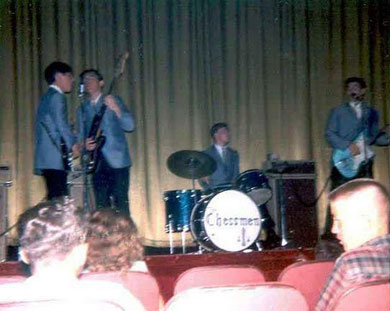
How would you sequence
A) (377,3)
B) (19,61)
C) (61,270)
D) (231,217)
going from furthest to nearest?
(377,3) → (19,61) → (231,217) → (61,270)

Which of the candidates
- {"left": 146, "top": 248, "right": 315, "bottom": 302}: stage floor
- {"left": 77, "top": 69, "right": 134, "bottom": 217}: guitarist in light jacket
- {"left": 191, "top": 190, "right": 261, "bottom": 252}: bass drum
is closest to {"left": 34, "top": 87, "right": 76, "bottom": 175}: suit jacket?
{"left": 77, "top": 69, "right": 134, "bottom": 217}: guitarist in light jacket

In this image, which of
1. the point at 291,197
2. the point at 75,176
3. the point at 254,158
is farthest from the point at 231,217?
the point at 254,158

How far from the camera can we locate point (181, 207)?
6363 mm

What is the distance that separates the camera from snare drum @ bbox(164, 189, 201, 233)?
6352mm

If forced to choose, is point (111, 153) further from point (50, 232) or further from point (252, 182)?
point (50, 232)

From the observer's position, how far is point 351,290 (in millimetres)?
1827

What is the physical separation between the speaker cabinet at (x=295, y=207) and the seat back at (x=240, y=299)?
199 inches

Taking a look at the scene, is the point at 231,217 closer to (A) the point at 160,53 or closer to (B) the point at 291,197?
(B) the point at 291,197

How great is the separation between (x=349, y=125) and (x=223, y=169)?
5.01 feet

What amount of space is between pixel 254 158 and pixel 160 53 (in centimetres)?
189

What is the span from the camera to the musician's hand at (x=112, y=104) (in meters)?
5.46

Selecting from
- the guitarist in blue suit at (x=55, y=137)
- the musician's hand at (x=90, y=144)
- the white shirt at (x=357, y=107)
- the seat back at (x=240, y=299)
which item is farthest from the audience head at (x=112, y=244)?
the white shirt at (x=357, y=107)

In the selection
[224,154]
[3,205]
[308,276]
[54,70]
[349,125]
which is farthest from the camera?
[224,154]

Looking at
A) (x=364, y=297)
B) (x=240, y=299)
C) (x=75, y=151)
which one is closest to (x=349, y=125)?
(x=75, y=151)
